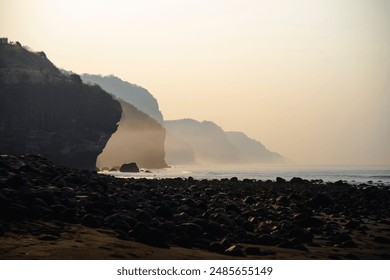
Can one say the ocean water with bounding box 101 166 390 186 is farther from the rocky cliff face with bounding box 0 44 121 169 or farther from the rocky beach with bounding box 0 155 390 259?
the rocky beach with bounding box 0 155 390 259

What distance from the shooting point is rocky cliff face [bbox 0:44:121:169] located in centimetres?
9131

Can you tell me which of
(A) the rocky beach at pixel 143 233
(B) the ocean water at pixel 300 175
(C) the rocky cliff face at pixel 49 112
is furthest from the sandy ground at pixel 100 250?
(C) the rocky cliff face at pixel 49 112

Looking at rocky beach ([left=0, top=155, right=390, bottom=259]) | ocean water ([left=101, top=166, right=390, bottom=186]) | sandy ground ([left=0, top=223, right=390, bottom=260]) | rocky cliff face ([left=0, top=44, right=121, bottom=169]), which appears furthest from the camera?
rocky cliff face ([left=0, top=44, right=121, bottom=169])

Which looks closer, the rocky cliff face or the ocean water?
the ocean water

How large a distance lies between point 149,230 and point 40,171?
9.30 meters

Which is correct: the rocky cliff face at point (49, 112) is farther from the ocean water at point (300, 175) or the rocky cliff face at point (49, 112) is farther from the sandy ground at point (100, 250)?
the sandy ground at point (100, 250)

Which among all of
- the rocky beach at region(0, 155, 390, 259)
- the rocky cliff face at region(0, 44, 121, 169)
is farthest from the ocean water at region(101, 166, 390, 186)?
the rocky beach at region(0, 155, 390, 259)

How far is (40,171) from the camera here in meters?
16.9

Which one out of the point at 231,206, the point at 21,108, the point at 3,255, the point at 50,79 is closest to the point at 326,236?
the point at 231,206

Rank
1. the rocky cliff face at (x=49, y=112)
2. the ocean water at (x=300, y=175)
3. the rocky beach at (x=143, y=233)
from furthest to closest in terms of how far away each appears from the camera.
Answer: the rocky cliff face at (x=49, y=112), the ocean water at (x=300, y=175), the rocky beach at (x=143, y=233)

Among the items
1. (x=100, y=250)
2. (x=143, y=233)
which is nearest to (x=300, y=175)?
(x=143, y=233)

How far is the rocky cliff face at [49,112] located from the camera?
9131 centimetres

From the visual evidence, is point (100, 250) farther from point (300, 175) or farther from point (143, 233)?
point (300, 175)
